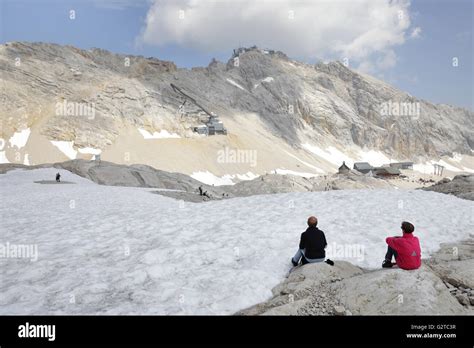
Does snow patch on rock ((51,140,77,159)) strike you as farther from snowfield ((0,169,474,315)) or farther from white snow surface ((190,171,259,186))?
snowfield ((0,169,474,315))

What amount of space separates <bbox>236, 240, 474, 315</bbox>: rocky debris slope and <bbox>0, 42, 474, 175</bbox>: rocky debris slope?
72.1m

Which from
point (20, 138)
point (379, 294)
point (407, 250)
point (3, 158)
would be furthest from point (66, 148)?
point (379, 294)

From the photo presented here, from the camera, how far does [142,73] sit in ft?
363

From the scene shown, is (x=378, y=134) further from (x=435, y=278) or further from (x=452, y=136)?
(x=435, y=278)

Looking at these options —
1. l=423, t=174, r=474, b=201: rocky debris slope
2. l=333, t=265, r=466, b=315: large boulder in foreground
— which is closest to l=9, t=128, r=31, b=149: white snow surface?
l=423, t=174, r=474, b=201: rocky debris slope

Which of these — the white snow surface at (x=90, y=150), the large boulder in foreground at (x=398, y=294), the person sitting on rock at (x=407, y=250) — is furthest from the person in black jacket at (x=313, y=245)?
the white snow surface at (x=90, y=150)

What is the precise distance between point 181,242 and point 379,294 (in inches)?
274

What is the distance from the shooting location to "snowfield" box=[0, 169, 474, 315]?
7.94 m

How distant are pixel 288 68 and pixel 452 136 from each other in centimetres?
10218

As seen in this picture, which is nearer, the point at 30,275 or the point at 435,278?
the point at 435,278
